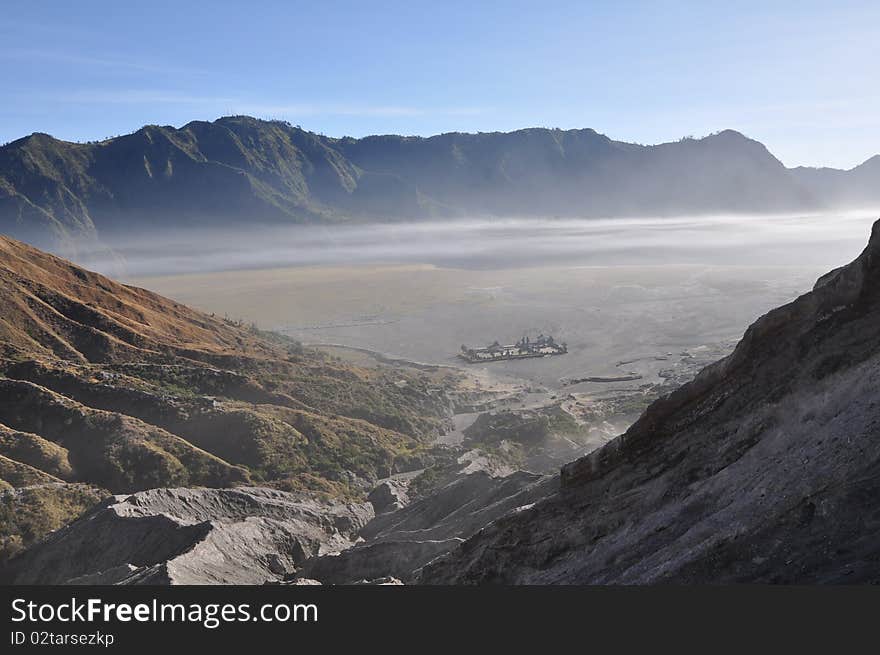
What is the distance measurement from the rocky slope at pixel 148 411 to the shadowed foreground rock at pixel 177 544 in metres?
2.36

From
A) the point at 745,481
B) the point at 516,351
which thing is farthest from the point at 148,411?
the point at 516,351

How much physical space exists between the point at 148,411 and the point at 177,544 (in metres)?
15.2

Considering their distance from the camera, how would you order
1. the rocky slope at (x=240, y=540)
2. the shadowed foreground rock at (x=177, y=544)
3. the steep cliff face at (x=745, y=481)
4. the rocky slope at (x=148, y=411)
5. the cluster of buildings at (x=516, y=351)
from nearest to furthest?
1. the steep cliff face at (x=745, y=481)
2. the shadowed foreground rock at (x=177, y=544)
3. the rocky slope at (x=240, y=540)
4. the rocky slope at (x=148, y=411)
5. the cluster of buildings at (x=516, y=351)

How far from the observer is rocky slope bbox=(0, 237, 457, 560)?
30781 millimetres

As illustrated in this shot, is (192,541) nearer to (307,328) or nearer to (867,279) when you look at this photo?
(867,279)

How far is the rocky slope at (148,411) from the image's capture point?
→ 30.8 metres

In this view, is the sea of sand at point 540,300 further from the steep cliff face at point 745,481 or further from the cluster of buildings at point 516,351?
the steep cliff face at point 745,481

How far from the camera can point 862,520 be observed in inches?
381

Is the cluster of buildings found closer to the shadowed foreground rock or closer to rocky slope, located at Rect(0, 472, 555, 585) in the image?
rocky slope, located at Rect(0, 472, 555, 585)

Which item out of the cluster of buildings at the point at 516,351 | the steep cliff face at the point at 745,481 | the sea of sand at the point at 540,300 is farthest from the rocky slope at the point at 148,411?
the sea of sand at the point at 540,300

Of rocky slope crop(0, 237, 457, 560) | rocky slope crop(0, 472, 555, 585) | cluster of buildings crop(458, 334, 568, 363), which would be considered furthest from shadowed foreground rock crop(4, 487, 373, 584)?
cluster of buildings crop(458, 334, 568, 363)

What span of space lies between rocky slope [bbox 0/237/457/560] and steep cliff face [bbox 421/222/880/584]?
18.0 m

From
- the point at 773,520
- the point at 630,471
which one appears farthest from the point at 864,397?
the point at 630,471

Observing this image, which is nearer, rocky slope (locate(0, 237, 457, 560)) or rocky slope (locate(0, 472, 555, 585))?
rocky slope (locate(0, 472, 555, 585))
